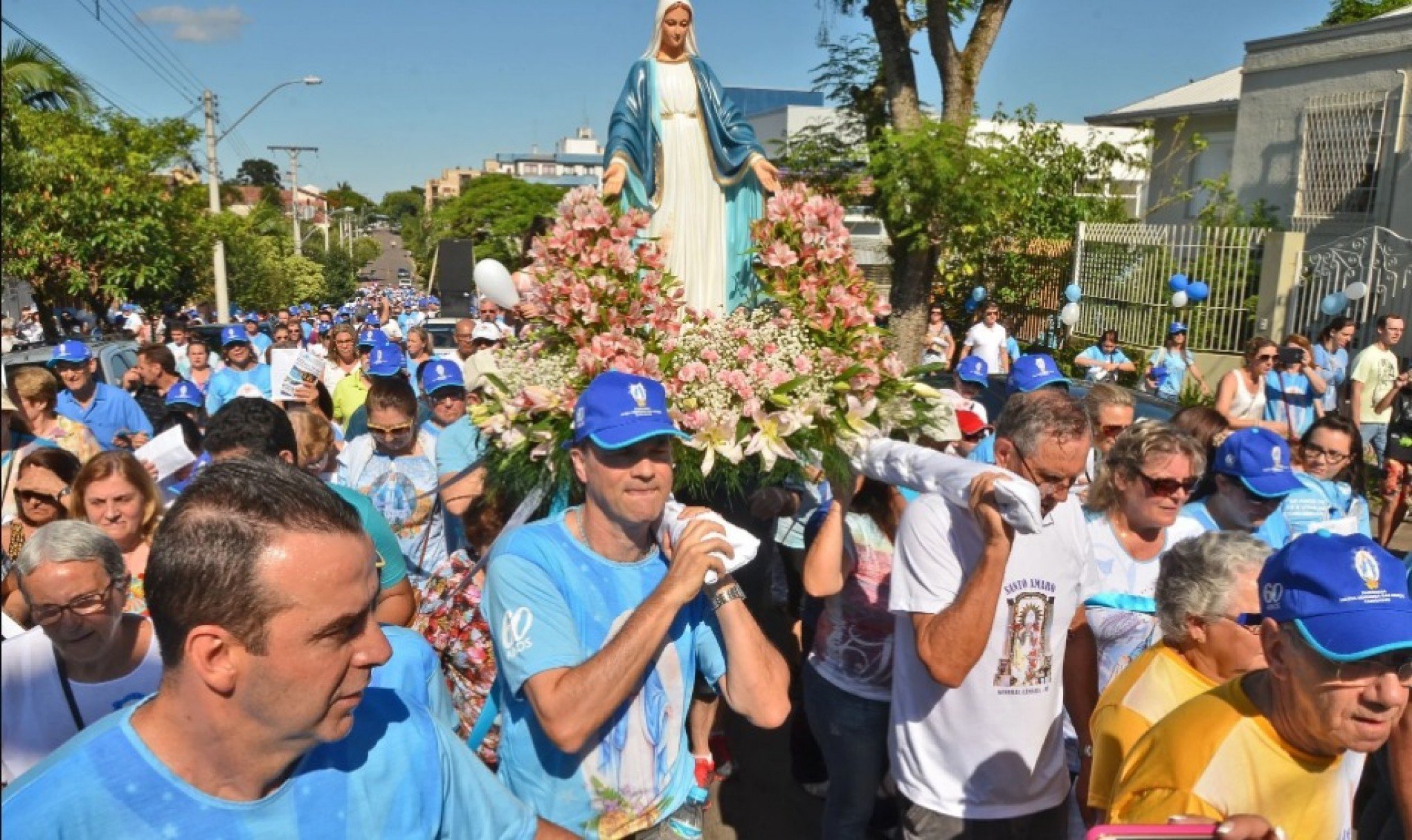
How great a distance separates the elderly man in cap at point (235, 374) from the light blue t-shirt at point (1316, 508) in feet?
22.5

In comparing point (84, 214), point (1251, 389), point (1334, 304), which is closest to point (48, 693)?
point (1251, 389)

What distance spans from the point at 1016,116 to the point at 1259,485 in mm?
16541

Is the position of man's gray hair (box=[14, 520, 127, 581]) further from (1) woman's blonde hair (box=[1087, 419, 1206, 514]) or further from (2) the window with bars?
(2) the window with bars

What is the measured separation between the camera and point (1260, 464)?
13.1 ft

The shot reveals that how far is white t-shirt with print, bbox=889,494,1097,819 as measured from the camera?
302 centimetres

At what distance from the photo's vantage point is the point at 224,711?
156 cm

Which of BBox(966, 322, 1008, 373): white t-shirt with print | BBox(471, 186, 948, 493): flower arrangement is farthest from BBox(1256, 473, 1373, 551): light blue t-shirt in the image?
BBox(966, 322, 1008, 373): white t-shirt with print

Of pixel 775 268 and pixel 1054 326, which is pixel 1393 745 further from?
pixel 1054 326

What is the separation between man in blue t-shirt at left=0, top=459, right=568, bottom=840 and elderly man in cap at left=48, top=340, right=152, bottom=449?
5.60 m

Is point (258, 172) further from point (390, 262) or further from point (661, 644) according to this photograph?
point (661, 644)

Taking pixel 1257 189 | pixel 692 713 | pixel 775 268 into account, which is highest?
pixel 1257 189

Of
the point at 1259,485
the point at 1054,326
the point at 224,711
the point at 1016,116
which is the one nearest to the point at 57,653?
the point at 224,711

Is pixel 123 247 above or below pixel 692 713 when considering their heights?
above

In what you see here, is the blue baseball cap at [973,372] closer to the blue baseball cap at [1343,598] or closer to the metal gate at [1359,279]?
the blue baseball cap at [1343,598]
